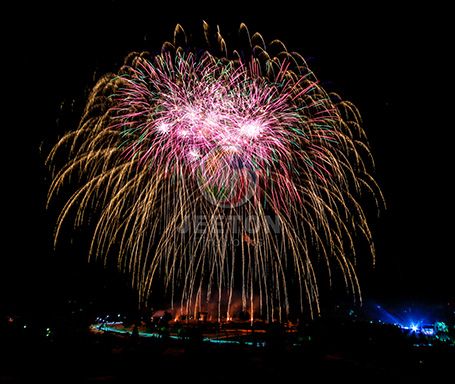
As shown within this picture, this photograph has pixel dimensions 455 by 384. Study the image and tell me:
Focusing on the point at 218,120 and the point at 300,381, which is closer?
the point at 300,381

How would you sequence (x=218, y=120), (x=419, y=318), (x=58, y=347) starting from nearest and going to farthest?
1. (x=58, y=347)
2. (x=218, y=120)
3. (x=419, y=318)

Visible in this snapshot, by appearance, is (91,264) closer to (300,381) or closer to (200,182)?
(200,182)

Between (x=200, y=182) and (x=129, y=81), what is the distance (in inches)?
193

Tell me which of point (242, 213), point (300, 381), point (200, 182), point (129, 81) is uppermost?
point (129, 81)

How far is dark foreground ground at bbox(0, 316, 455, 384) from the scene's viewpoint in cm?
912

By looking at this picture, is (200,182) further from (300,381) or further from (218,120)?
(300,381)

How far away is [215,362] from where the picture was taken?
34.1 feet

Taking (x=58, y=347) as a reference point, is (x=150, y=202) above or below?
above

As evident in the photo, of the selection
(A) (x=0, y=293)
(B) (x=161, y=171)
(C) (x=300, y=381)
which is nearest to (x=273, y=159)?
(B) (x=161, y=171)

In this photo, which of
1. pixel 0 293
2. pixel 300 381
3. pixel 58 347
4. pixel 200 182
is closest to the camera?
pixel 300 381

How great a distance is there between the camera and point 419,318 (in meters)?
38.8

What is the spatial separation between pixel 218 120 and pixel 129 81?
3832 millimetres

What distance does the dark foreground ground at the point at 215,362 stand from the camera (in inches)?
359

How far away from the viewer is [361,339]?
13688 millimetres
